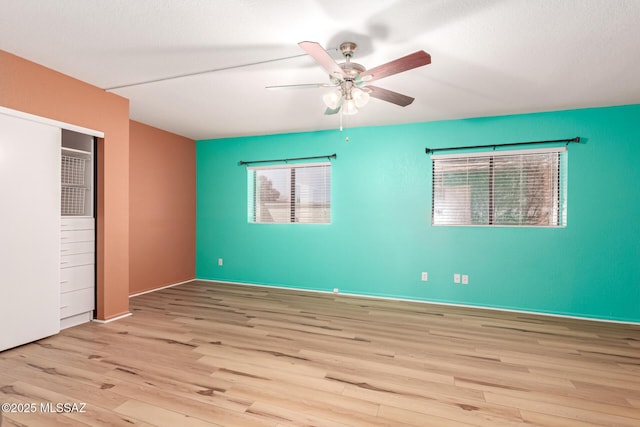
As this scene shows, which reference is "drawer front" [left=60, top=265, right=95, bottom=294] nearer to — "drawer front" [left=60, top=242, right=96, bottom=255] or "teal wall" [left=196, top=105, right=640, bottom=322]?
"drawer front" [left=60, top=242, right=96, bottom=255]

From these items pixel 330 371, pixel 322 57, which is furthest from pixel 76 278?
pixel 322 57

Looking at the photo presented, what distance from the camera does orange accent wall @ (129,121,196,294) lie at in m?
4.45

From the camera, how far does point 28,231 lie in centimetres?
272

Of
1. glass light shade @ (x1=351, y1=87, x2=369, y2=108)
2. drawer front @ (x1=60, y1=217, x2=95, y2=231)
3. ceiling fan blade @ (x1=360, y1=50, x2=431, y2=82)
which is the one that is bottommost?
drawer front @ (x1=60, y1=217, x2=95, y2=231)

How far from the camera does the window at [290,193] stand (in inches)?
190

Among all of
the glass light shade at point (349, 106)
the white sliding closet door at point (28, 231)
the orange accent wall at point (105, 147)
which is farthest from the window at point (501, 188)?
the white sliding closet door at point (28, 231)

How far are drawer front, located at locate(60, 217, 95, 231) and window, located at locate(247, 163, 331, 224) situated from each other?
2.31 meters

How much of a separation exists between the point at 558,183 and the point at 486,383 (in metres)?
2.83

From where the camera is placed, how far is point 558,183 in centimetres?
380

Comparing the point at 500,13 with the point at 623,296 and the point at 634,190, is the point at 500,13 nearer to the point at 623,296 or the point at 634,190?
the point at 634,190

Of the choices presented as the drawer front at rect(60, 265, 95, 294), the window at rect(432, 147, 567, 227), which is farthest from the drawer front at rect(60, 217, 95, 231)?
the window at rect(432, 147, 567, 227)

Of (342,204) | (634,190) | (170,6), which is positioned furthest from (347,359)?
(634,190)

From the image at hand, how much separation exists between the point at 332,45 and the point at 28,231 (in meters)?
3.01

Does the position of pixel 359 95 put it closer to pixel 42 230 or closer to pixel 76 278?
pixel 42 230
